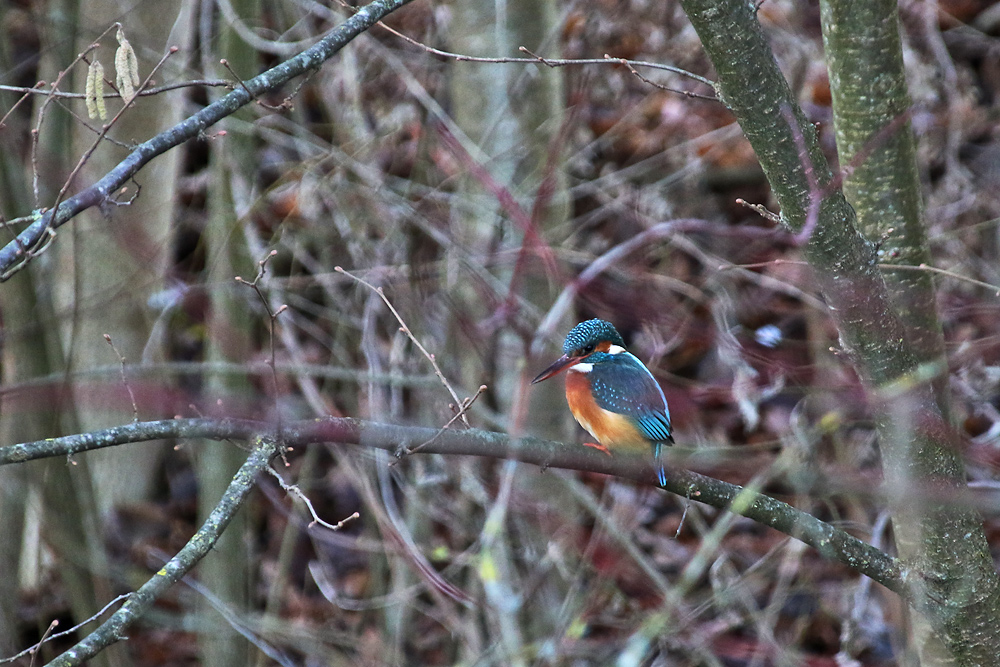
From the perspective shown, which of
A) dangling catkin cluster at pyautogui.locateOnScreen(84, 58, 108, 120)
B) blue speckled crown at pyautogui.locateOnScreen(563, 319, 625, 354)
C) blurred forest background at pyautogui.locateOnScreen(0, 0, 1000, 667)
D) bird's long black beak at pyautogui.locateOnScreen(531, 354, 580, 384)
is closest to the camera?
dangling catkin cluster at pyautogui.locateOnScreen(84, 58, 108, 120)

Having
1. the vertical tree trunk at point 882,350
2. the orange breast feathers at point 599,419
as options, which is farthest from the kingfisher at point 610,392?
the vertical tree trunk at point 882,350

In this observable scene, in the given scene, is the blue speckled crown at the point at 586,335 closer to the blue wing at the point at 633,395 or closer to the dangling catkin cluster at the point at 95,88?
the blue wing at the point at 633,395

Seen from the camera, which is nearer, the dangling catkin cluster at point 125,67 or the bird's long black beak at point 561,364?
the dangling catkin cluster at point 125,67

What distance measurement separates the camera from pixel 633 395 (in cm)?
257


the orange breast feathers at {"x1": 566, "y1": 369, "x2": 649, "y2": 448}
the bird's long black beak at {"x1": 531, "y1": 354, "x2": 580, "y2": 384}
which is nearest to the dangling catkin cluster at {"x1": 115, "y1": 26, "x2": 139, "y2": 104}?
the bird's long black beak at {"x1": 531, "y1": 354, "x2": 580, "y2": 384}

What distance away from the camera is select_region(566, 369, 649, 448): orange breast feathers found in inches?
99.8

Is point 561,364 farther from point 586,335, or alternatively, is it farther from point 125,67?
point 125,67

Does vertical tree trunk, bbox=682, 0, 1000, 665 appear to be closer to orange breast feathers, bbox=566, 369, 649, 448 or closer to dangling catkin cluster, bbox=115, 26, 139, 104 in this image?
orange breast feathers, bbox=566, 369, 649, 448

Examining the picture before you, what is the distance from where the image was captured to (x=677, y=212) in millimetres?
5344

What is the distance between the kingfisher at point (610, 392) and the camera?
251cm

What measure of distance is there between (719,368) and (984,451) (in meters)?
3.11

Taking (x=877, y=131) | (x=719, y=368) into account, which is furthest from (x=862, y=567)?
(x=719, y=368)

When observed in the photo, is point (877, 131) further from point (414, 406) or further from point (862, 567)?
point (414, 406)

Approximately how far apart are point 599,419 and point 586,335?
274mm
